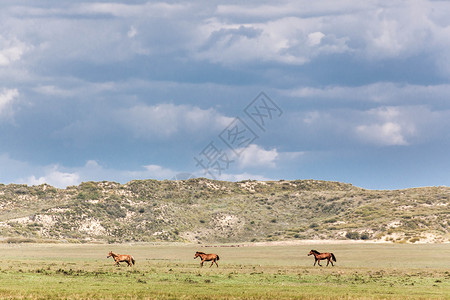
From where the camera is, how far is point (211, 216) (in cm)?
17938

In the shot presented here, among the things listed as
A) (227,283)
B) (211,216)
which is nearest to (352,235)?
(211,216)

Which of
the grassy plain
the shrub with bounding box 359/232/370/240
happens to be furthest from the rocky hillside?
the grassy plain

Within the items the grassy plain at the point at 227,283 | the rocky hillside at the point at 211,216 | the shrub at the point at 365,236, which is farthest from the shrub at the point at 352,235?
the grassy plain at the point at 227,283

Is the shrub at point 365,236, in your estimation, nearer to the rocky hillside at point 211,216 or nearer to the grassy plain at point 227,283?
the rocky hillside at point 211,216

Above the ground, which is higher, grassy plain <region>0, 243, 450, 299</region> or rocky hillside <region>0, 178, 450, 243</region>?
rocky hillside <region>0, 178, 450, 243</region>

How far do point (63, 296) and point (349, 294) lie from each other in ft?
59.3

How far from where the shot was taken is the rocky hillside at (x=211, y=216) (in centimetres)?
14425

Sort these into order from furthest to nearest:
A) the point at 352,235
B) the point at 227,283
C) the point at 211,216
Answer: the point at 211,216
the point at 352,235
the point at 227,283

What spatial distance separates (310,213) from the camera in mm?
185625

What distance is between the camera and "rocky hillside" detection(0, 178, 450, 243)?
144250 mm

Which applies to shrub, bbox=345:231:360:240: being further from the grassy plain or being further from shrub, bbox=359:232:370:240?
the grassy plain

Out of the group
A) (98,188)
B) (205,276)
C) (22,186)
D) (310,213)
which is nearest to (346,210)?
(310,213)

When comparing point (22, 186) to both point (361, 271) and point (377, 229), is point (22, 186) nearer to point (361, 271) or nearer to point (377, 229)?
point (377, 229)

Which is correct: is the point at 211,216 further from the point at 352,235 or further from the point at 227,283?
the point at 227,283
